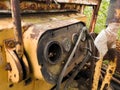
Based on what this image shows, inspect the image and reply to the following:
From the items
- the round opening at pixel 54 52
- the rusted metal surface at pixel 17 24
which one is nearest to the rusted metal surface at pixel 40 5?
the rusted metal surface at pixel 17 24

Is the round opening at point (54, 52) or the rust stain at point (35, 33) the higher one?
the rust stain at point (35, 33)

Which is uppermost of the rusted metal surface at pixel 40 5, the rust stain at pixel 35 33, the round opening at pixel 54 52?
the rusted metal surface at pixel 40 5

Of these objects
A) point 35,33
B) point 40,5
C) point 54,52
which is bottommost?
point 54,52

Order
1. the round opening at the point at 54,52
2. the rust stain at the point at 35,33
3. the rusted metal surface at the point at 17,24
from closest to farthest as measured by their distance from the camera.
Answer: the rusted metal surface at the point at 17,24
the rust stain at the point at 35,33
the round opening at the point at 54,52

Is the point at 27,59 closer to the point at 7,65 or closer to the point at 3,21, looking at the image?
the point at 7,65

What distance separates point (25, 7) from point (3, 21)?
223 mm

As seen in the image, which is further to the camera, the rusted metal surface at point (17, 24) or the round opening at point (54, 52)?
the round opening at point (54, 52)

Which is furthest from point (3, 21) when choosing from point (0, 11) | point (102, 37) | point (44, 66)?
point (102, 37)

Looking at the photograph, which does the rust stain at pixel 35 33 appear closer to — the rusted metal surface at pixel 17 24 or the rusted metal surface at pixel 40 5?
the rusted metal surface at pixel 17 24

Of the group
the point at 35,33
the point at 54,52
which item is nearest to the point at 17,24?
the point at 35,33

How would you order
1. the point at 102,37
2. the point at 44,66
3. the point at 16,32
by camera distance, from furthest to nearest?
the point at 102,37
the point at 44,66
the point at 16,32

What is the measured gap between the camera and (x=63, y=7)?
162 centimetres

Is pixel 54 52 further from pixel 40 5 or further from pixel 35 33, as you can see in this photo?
pixel 40 5

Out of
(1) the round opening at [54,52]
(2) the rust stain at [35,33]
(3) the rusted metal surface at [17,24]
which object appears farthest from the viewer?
(1) the round opening at [54,52]
